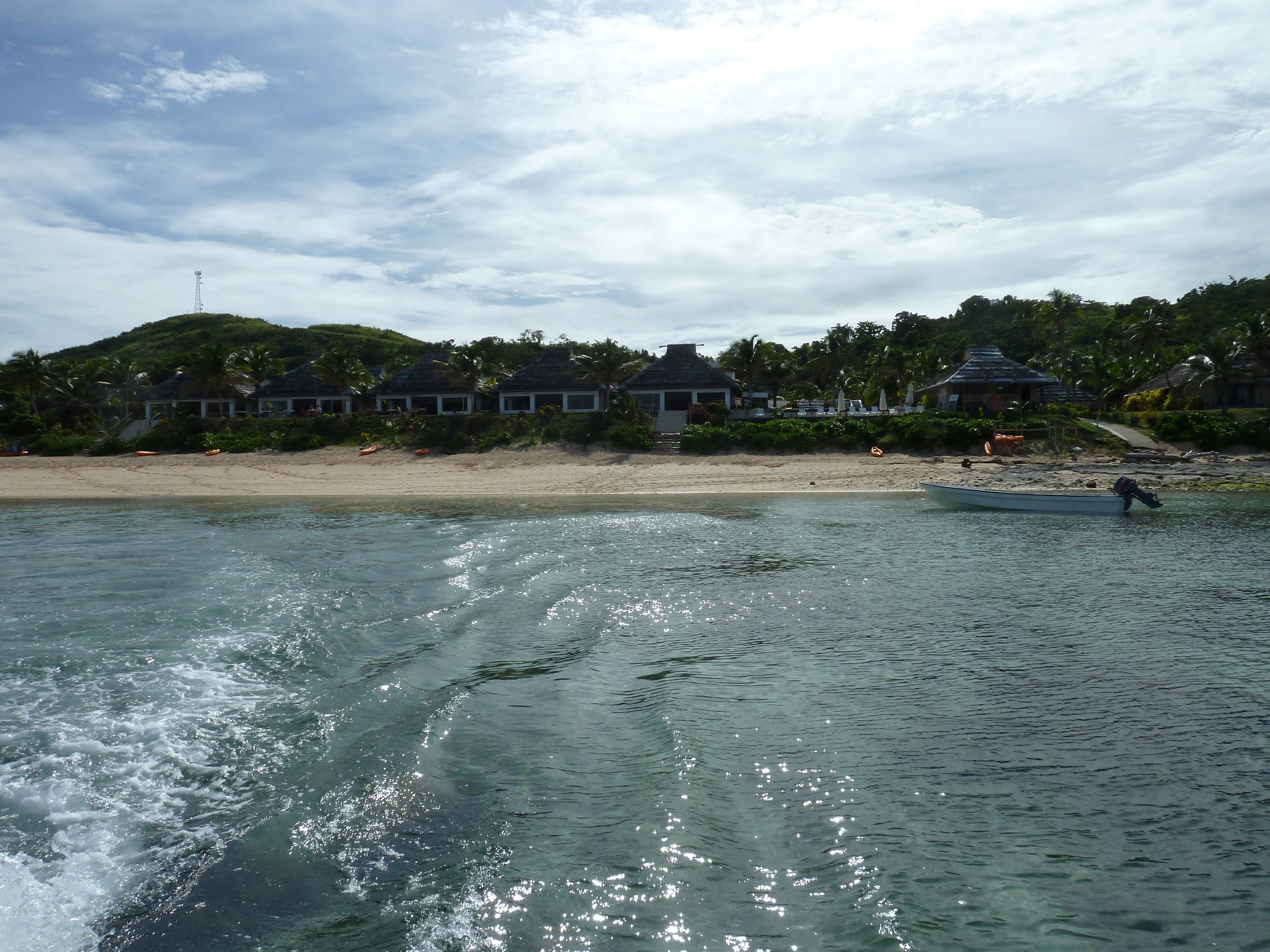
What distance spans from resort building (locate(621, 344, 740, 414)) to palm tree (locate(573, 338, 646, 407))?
4.45ft

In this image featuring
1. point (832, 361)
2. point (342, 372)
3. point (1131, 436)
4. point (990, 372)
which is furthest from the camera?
point (832, 361)

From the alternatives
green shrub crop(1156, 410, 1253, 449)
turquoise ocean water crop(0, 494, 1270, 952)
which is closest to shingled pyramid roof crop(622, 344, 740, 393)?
green shrub crop(1156, 410, 1253, 449)

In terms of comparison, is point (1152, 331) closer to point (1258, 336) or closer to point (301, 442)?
point (1258, 336)

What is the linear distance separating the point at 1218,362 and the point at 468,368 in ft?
136

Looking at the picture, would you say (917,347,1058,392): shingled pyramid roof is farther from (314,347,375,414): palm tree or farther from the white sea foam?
the white sea foam

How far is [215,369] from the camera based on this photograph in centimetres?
4938

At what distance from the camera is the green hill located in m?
105

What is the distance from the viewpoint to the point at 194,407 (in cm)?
5559

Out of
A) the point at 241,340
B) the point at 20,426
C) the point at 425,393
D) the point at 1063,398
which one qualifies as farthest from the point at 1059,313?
the point at 241,340

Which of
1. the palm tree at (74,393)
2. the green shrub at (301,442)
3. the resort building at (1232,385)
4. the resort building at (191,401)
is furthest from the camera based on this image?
the resort building at (191,401)

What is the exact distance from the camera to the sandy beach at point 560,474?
29359 mm

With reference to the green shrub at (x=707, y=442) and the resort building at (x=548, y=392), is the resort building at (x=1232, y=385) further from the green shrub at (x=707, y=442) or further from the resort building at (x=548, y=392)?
the resort building at (x=548, y=392)

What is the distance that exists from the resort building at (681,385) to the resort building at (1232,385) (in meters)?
25.5

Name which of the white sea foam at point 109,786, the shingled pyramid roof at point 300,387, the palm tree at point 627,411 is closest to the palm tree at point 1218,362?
the palm tree at point 627,411
